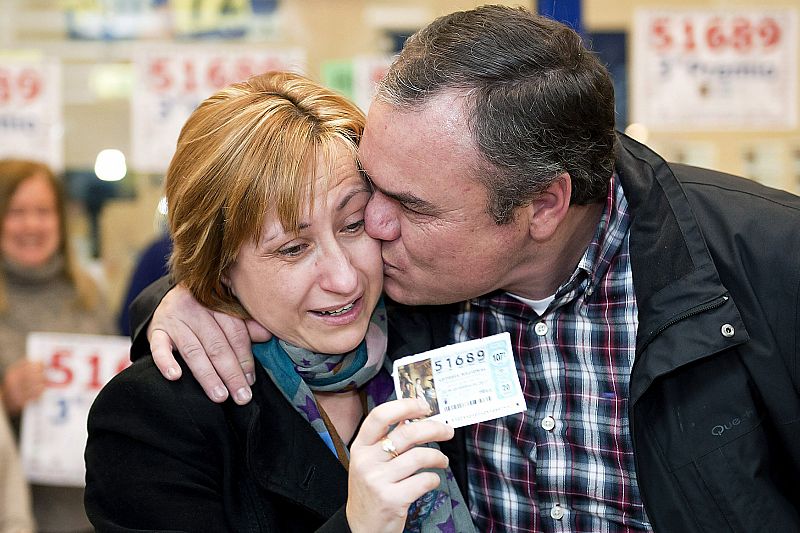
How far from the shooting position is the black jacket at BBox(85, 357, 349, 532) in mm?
1926

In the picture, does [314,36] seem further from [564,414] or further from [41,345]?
[564,414]

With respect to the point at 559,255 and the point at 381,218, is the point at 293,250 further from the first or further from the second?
A: the point at 559,255

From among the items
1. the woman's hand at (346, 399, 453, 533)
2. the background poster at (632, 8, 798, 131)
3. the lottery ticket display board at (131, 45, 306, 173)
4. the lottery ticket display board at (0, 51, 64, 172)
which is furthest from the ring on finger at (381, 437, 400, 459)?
the lottery ticket display board at (0, 51, 64, 172)

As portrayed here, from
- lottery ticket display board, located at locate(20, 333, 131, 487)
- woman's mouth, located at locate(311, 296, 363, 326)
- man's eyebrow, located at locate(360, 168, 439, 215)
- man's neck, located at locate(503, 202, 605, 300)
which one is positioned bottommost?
lottery ticket display board, located at locate(20, 333, 131, 487)

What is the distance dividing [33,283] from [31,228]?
224mm

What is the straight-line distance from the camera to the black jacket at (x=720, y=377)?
193cm

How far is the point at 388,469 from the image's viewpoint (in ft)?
5.76

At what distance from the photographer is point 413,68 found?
2.03 m

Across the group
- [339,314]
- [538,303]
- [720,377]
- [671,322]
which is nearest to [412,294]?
[339,314]

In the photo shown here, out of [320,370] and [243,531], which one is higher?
[320,370]

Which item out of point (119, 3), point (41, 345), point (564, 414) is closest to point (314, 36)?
point (119, 3)

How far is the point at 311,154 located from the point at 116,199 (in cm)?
234

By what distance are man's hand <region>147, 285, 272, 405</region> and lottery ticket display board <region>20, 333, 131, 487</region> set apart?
1846 mm

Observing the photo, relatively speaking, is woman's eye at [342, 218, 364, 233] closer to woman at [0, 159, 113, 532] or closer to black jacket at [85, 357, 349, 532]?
black jacket at [85, 357, 349, 532]
